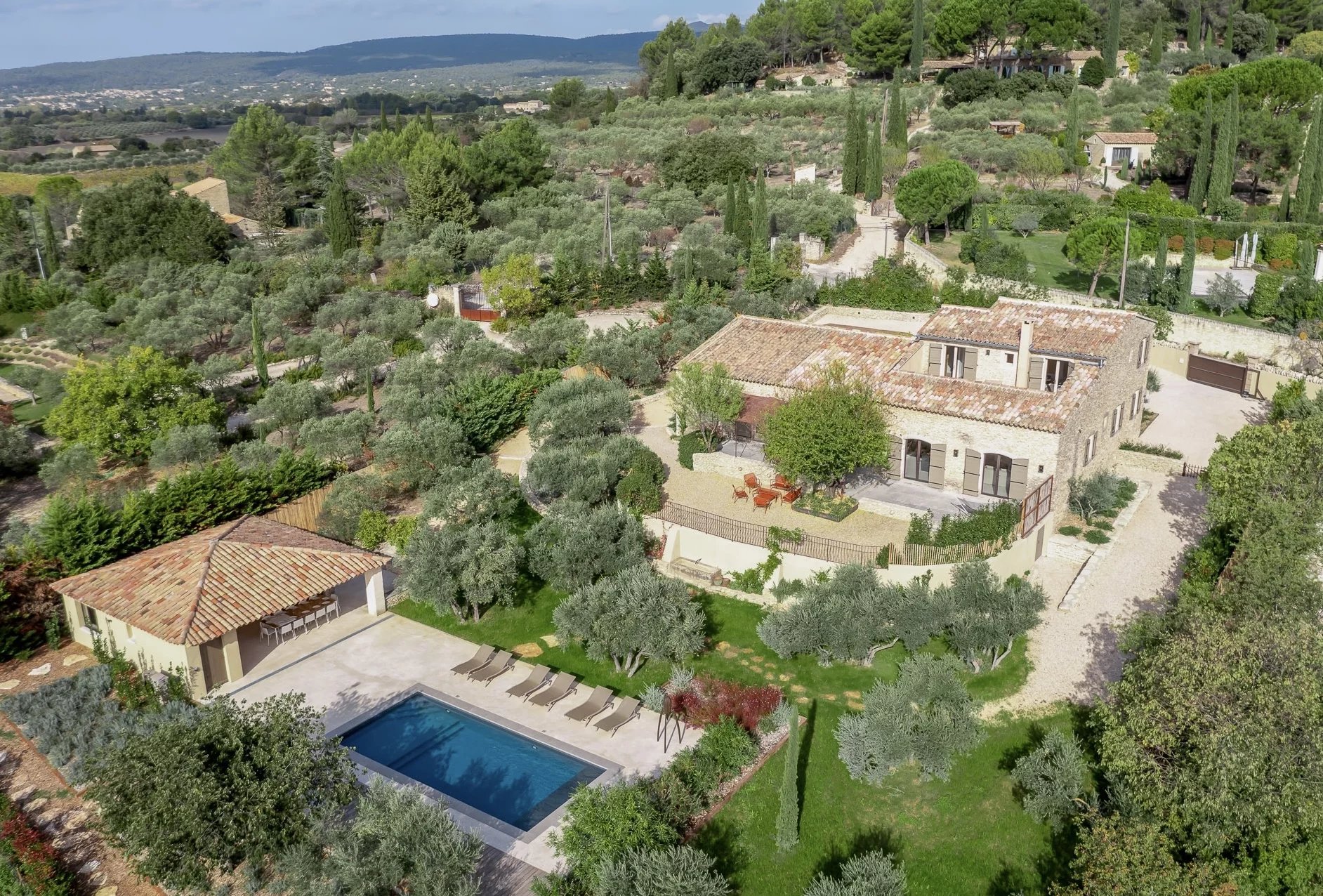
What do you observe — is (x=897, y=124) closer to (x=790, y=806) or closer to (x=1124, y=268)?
(x=1124, y=268)

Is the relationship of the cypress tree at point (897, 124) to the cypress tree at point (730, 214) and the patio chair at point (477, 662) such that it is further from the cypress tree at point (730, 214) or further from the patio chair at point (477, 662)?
the patio chair at point (477, 662)

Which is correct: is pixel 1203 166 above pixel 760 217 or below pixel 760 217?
above

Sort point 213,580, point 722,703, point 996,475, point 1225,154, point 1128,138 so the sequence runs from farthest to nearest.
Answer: point 1128,138
point 1225,154
point 996,475
point 213,580
point 722,703

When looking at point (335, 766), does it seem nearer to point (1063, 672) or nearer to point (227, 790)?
point (227, 790)

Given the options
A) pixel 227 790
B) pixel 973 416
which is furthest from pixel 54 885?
pixel 973 416

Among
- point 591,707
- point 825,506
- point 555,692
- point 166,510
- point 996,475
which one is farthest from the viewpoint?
point 825,506

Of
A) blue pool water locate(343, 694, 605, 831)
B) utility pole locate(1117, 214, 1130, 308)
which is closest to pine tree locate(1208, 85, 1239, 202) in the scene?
utility pole locate(1117, 214, 1130, 308)

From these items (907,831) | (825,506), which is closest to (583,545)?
(825,506)

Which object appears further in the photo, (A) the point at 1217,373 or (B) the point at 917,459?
(A) the point at 1217,373
